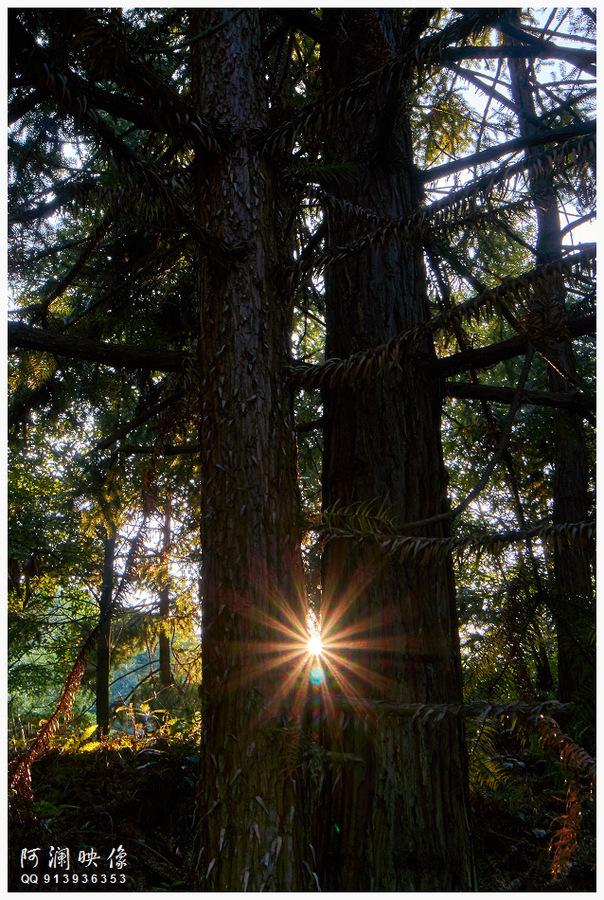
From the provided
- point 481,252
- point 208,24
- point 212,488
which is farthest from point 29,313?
point 481,252

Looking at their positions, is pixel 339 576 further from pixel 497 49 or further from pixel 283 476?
pixel 497 49

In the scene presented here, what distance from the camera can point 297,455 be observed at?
7.24 feet

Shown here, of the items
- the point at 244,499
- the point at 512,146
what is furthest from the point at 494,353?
the point at 244,499

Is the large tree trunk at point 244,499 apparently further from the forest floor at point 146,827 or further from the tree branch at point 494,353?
the forest floor at point 146,827

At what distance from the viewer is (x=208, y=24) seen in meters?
2.56

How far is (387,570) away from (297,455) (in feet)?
2.74

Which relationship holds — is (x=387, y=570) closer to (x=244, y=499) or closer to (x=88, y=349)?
(x=244, y=499)

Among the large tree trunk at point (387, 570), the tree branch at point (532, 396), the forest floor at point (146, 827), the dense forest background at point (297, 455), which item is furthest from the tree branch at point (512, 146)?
the forest floor at point (146, 827)

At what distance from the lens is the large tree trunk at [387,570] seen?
2400 millimetres

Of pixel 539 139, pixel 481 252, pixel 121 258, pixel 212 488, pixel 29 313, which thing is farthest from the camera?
pixel 481 252

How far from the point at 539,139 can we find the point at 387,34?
1369 millimetres

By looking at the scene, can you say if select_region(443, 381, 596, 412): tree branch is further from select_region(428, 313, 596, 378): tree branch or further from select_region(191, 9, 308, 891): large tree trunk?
select_region(191, 9, 308, 891): large tree trunk

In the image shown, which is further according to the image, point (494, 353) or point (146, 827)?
point (146, 827)

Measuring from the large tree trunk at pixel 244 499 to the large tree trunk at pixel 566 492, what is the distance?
37.9 inches
